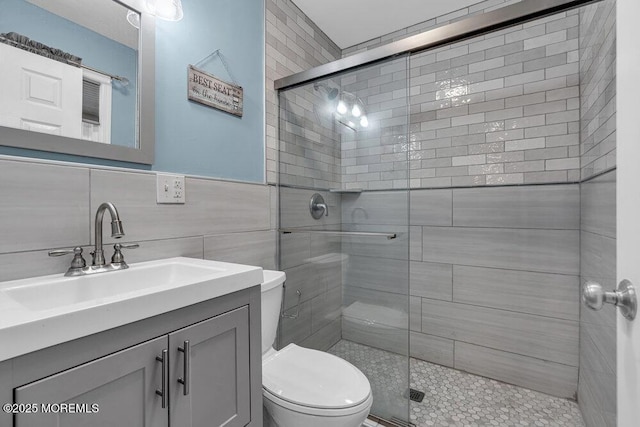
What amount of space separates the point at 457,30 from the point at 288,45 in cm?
118

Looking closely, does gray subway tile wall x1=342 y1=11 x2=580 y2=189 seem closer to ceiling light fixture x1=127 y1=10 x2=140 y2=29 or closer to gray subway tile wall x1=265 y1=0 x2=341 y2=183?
gray subway tile wall x1=265 y1=0 x2=341 y2=183

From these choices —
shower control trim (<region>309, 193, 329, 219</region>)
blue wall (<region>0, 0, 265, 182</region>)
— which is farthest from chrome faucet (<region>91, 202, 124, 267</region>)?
shower control trim (<region>309, 193, 329, 219</region>)

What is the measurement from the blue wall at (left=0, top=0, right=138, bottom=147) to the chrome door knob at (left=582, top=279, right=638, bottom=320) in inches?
60.8

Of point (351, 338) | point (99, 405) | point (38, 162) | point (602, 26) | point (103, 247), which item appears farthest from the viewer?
point (351, 338)

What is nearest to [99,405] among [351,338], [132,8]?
[132,8]

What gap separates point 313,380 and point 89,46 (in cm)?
162

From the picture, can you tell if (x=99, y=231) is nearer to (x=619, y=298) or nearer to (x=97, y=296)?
(x=97, y=296)

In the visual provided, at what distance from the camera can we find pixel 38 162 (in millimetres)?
941

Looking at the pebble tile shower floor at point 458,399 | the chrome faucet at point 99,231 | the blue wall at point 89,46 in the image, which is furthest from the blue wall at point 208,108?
the pebble tile shower floor at point 458,399

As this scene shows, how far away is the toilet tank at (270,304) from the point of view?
1302 millimetres

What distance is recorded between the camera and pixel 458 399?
184 centimetres

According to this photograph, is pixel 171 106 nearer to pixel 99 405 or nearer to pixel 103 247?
pixel 103 247

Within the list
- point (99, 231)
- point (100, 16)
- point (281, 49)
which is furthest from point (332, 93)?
point (99, 231)

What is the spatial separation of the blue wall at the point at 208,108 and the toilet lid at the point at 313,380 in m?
1.01
